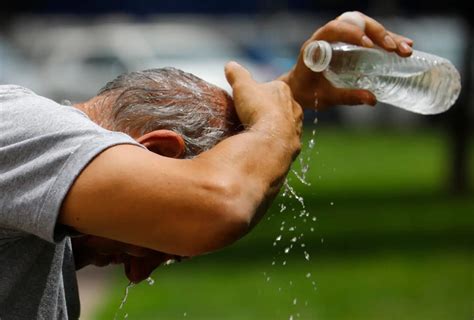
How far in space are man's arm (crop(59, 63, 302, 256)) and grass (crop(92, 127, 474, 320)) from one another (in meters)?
3.48

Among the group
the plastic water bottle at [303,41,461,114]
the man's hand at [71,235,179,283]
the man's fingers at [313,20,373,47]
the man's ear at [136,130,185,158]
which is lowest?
the man's hand at [71,235,179,283]

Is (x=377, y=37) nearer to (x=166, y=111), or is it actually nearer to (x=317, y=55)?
(x=317, y=55)

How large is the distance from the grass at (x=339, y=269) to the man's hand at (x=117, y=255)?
3103 mm

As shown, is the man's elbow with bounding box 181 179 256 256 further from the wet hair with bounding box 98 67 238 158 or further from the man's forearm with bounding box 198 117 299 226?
the wet hair with bounding box 98 67 238 158

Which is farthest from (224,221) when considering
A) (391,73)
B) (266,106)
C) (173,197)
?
(391,73)

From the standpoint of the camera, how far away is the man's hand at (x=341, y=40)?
125 inches

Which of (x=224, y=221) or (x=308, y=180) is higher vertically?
(x=224, y=221)

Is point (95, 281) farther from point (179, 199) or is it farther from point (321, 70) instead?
point (179, 199)

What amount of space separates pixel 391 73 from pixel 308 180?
1095cm

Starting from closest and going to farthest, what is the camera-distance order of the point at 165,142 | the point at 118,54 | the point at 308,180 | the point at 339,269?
1. the point at 165,142
2. the point at 339,269
3. the point at 308,180
4. the point at 118,54

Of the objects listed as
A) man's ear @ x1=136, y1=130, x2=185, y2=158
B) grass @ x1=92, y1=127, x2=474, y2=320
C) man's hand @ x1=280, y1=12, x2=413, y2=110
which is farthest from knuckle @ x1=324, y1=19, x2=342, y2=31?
grass @ x1=92, y1=127, x2=474, y2=320

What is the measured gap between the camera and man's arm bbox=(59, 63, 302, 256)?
2383 mm

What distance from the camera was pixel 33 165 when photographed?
2.40m

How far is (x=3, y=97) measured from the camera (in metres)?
2.55
